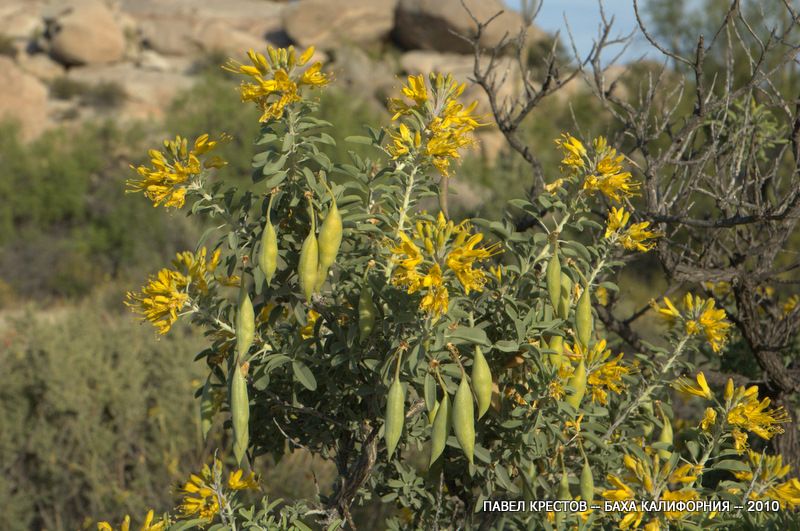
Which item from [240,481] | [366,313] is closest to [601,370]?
[366,313]

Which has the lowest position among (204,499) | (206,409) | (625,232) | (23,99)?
(23,99)

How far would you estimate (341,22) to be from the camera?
18219 millimetres

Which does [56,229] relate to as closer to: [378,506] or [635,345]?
[378,506]

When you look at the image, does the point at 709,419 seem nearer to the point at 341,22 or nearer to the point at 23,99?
the point at 23,99

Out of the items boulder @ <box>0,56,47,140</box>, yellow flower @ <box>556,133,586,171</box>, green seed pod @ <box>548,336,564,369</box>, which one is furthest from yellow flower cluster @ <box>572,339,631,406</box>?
boulder @ <box>0,56,47,140</box>

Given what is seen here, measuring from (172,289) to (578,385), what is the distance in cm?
74

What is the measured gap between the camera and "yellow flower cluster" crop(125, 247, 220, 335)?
1.41m

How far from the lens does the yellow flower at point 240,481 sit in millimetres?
1567

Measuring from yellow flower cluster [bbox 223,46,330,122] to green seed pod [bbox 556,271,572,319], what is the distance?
532 mm

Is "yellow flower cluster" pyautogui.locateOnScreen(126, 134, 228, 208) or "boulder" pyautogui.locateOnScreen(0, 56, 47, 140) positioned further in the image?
"boulder" pyautogui.locateOnScreen(0, 56, 47, 140)

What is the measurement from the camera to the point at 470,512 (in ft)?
5.62

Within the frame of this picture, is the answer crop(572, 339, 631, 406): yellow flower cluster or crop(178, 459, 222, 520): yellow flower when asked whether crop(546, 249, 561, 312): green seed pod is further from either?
crop(178, 459, 222, 520): yellow flower

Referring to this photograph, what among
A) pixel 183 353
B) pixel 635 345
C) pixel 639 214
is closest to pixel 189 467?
pixel 183 353

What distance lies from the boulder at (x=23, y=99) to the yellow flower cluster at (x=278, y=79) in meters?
13.9
